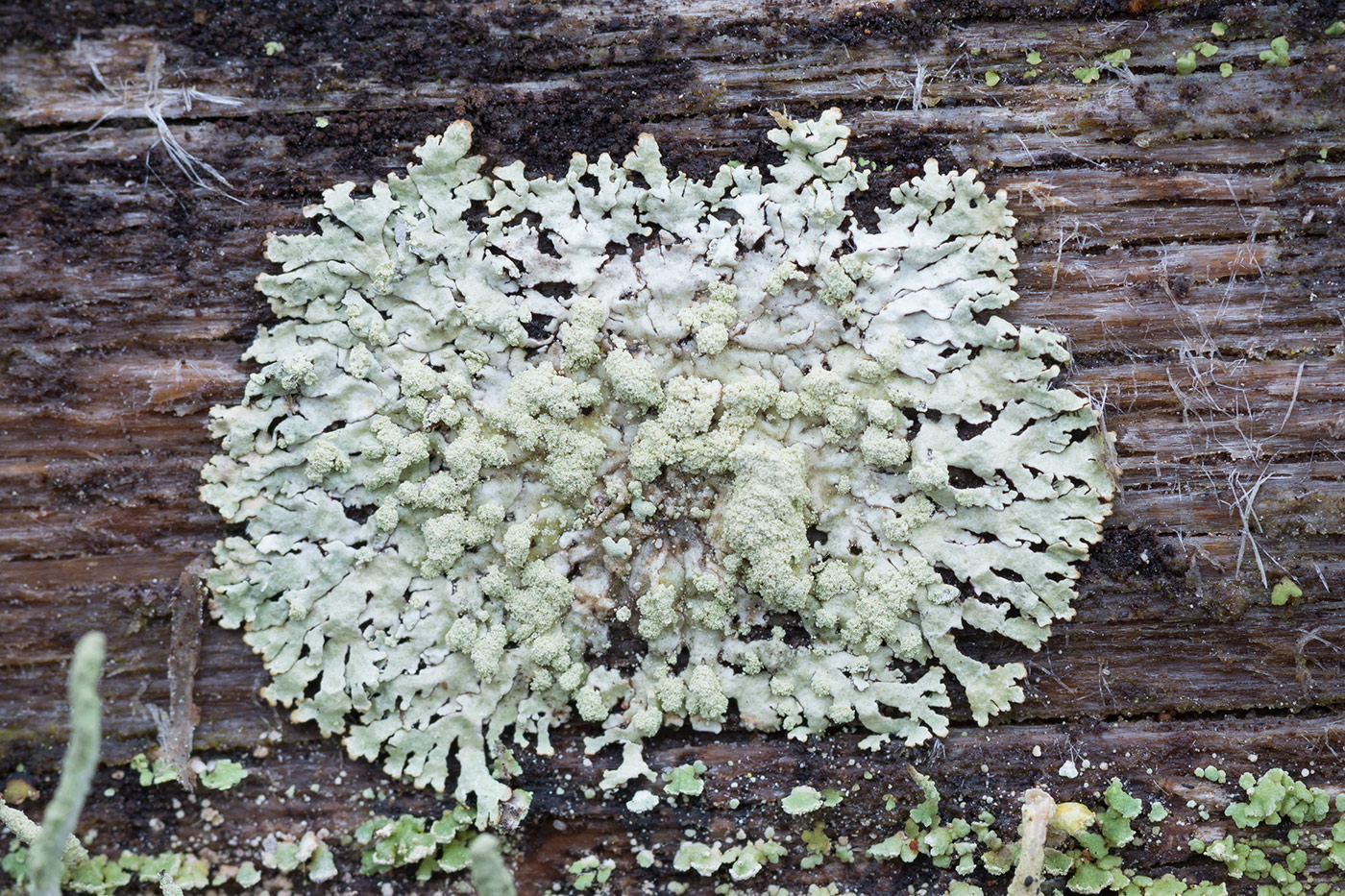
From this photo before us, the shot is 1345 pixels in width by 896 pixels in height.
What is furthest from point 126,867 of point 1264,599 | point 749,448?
point 1264,599

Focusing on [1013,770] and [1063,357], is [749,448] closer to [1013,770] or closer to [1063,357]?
[1063,357]

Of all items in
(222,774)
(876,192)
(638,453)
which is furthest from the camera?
(222,774)

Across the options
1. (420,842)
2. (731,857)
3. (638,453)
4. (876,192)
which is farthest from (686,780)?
(876,192)

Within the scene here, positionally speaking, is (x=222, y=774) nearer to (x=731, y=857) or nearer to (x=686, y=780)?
(x=686, y=780)

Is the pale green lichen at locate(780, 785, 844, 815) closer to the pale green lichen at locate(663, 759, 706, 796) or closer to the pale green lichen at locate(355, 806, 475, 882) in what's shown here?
the pale green lichen at locate(663, 759, 706, 796)

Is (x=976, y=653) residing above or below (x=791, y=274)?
below

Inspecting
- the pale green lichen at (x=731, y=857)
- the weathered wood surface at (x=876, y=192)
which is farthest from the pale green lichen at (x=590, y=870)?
the pale green lichen at (x=731, y=857)
